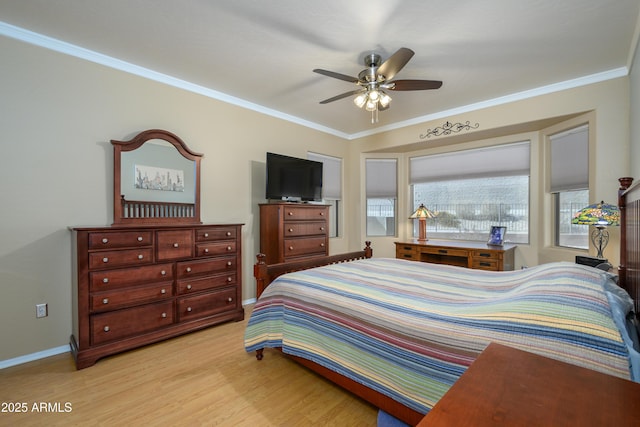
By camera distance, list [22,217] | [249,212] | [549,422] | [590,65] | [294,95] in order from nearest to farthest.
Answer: [549,422]
[22,217]
[590,65]
[294,95]
[249,212]

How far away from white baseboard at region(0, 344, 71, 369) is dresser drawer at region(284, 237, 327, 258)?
2.29 m

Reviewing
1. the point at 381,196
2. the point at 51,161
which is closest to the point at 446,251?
the point at 381,196

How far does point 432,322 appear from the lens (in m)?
1.40

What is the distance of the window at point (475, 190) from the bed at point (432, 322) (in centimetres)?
204

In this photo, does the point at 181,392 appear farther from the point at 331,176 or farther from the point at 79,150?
the point at 331,176

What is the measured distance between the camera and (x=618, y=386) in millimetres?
704

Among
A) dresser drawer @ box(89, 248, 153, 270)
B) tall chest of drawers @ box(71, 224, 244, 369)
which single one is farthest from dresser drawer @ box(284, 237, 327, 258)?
dresser drawer @ box(89, 248, 153, 270)

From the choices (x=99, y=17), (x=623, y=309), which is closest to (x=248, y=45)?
(x=99, y=17)

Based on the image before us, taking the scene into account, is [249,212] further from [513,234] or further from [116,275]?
[513,234]

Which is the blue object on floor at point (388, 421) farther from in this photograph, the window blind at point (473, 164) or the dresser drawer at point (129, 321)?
the window blind at point (473, 164)

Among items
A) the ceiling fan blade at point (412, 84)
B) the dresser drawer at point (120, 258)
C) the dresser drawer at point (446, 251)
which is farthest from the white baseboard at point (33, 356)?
the dresser drawer at point (446, 251)

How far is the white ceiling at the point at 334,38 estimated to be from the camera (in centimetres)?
208

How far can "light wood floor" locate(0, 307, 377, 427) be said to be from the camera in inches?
67.8

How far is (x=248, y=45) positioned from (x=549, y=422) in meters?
2.96
